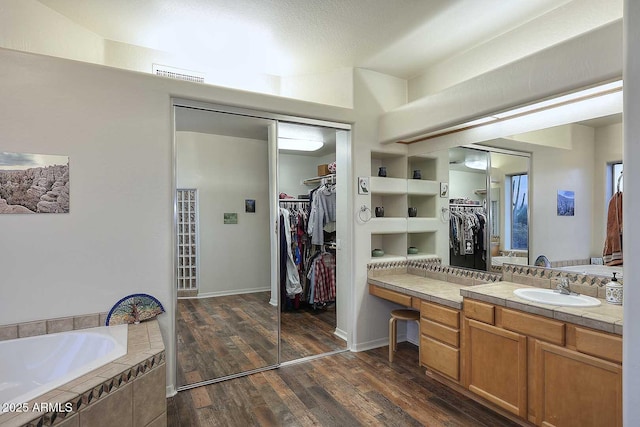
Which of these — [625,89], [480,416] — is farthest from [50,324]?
[625,89]

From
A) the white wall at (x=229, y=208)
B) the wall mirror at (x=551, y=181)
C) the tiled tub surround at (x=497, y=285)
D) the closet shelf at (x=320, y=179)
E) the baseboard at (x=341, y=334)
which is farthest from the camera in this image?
the closet shelf at (x=320, y=179)

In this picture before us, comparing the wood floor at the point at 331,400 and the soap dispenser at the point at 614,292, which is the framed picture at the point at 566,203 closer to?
the soap dispenser at the point at 614,292

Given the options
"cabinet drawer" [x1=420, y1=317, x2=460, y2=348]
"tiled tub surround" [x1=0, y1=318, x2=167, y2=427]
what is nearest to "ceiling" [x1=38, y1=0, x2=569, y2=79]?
"tiled tub surround" [x1=0, y1=318, x2=167, y2=427]

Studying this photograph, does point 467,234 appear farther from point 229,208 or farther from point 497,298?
point 229,208

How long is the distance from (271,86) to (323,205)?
1.71m

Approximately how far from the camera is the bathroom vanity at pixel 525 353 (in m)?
1.76

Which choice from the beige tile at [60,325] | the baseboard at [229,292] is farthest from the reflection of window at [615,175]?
the beige tile at [60,325]

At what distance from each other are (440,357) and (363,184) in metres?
1.74

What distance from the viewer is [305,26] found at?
264 centimetres

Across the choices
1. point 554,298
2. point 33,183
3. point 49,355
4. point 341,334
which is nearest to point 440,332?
point 554,298

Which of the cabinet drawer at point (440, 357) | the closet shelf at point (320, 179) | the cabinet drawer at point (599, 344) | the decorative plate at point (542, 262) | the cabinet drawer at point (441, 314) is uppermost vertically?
the closet shelf at point (320, 179)

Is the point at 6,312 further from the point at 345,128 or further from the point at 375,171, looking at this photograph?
the point at 375,171

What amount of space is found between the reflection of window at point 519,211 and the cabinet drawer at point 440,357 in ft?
3.34

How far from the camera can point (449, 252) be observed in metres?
3.37
